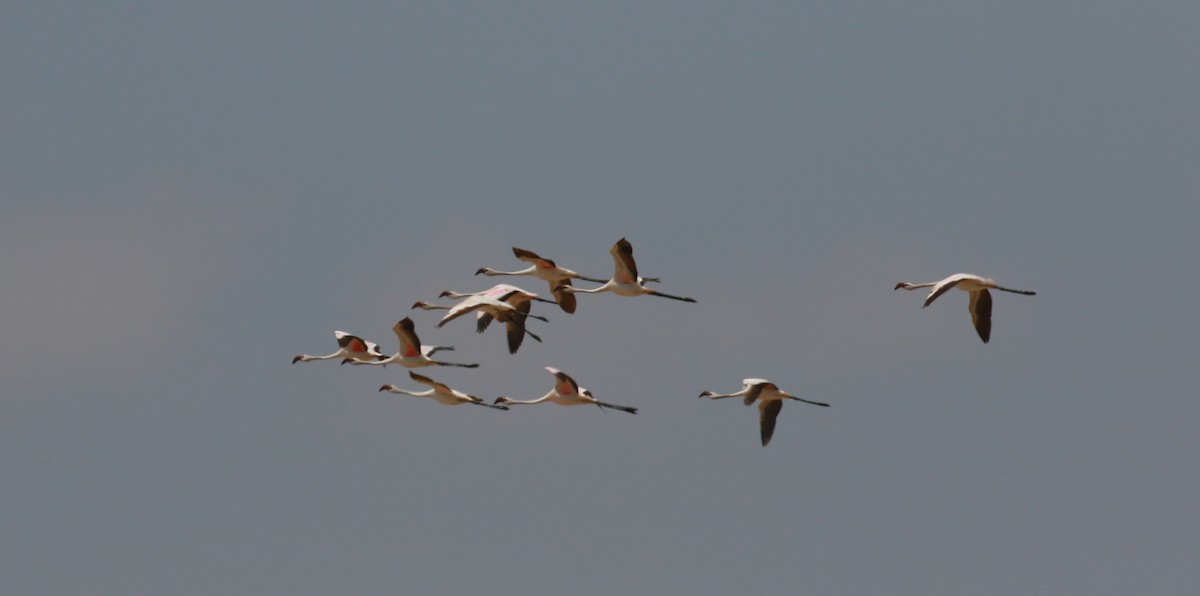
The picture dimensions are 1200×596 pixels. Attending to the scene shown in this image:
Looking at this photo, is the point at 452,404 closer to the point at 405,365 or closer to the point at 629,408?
the point at 405,365

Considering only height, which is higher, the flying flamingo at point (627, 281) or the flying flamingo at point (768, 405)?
the flying flamingo at point (627, 281)

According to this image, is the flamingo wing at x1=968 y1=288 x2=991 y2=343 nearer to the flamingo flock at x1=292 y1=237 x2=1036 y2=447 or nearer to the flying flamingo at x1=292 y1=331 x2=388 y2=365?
the flamingo flock at x1=292 y1=237 x2=1036 y2=447

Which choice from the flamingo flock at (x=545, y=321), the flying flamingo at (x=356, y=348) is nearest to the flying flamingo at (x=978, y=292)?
the flamingo flock at (x=545, y=321)

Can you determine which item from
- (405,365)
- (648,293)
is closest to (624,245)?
(648,293)

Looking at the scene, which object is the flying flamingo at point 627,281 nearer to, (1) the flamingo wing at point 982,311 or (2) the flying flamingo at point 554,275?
(2) the flying flamingo at point 554,275

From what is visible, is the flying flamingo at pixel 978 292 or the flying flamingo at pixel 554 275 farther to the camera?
the flying flamingo at pixel 554 275

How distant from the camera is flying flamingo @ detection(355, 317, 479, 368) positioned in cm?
5109

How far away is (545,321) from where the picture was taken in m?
54.2

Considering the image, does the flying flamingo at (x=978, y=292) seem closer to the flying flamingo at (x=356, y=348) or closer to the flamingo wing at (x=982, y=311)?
the flamingo wing at (x=982, y=311)

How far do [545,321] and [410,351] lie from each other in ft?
13.4

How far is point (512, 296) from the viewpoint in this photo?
177 feet

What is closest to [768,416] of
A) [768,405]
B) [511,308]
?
[768,405]

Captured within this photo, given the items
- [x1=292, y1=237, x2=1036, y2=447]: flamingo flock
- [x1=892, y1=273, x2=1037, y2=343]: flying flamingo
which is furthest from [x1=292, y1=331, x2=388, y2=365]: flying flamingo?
[x1=892, y1=273, x2=1037, y2=343]: flying flamingo

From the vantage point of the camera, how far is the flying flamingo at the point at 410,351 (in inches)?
2012
